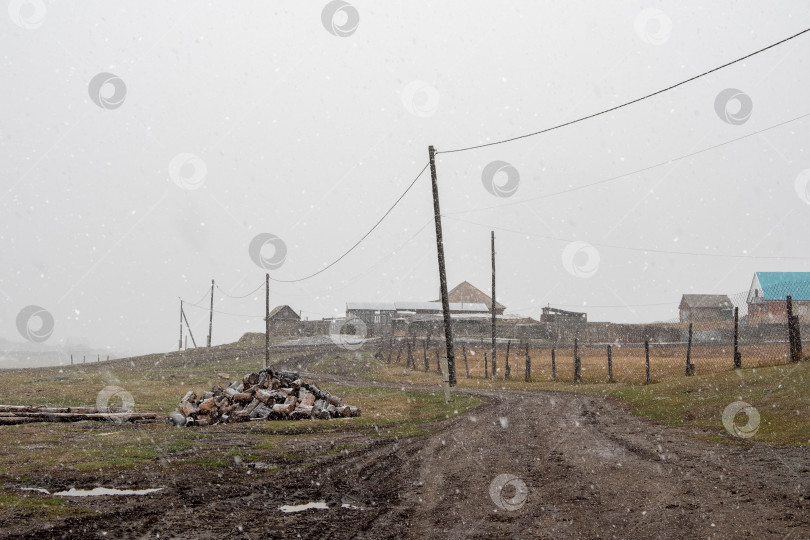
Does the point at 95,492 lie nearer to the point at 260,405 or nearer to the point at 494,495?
the point at 494,495

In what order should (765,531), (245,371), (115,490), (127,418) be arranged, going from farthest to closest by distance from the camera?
1. (245,371)
2. (127,418)
3. (115,490)
4. (765,531)

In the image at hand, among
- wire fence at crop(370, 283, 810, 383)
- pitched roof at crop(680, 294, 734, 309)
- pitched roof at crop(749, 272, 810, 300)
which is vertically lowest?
wire fence at crop(370, 283, 810, 383)

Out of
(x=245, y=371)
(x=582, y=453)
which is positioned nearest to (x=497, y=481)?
(x=582, y=453)

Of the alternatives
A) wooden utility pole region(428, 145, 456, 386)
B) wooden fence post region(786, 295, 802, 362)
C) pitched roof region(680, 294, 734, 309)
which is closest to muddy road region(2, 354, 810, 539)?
wooden utility pole region(428, 145, 456, 386)

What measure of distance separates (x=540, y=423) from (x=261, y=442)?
22.3ft

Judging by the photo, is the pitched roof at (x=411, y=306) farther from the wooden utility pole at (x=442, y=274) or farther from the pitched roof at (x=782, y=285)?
the wooden utility pole at (x=442, y=274)

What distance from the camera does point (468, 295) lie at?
→ 91.4m

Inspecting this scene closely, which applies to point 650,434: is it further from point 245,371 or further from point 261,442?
point 245,371

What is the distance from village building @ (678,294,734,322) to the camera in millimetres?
74250

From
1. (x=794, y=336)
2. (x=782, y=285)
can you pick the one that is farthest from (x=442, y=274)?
(x=782, y=285)

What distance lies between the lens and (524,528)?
5895mm

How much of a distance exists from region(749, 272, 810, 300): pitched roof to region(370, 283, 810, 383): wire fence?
162 millimetres

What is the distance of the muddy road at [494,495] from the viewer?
5.86 metres

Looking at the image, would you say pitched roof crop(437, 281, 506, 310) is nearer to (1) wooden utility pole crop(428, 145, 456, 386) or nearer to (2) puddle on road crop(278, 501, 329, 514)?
(1) wooden utility pole crop(428, 145, 456, 386)
